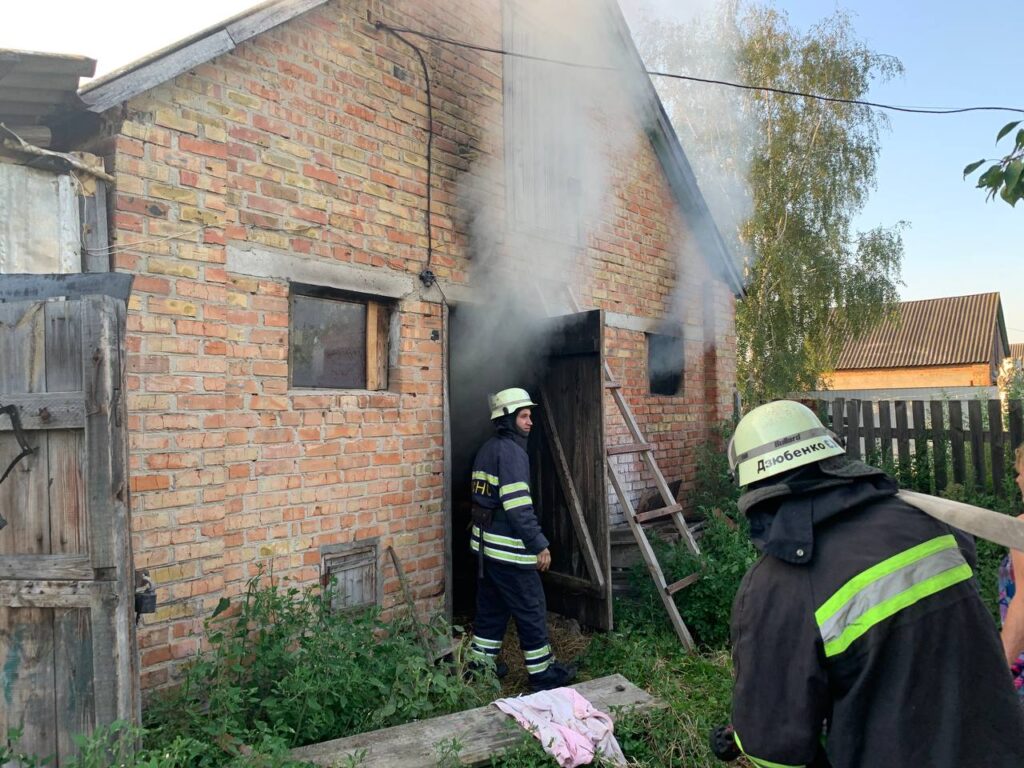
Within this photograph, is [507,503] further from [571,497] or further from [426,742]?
[426,742]

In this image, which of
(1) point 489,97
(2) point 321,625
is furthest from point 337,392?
(1) point 489,97

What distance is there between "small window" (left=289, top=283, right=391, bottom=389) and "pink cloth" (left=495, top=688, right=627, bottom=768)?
232cm

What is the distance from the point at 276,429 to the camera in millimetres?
4195

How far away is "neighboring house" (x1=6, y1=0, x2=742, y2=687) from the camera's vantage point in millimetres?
3596

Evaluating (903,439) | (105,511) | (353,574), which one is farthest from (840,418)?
(105,511)

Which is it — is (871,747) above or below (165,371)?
below

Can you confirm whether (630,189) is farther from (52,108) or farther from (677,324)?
(52,108)

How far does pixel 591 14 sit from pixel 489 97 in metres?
2.28

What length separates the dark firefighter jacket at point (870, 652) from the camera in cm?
156

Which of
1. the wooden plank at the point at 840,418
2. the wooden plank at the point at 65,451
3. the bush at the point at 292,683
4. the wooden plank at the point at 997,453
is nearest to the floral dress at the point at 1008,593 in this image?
the bush at the point at 292,683

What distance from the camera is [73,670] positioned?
103 inches

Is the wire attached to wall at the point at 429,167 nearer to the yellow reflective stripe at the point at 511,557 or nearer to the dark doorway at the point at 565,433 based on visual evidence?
the dark doorway at the point at 565,433

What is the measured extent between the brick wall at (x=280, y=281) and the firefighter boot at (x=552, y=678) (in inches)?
36.6

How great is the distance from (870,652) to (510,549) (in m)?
3.44
